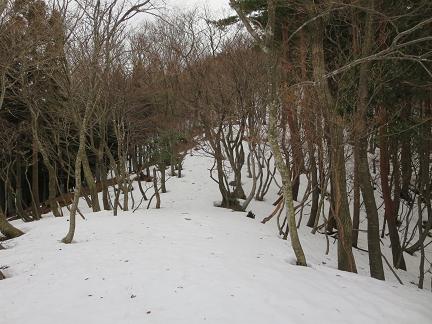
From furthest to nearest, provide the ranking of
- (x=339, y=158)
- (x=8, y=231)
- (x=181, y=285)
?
1. (x=8, y=231)
2. (x=339, y=158)
3. (x=181, y=285)

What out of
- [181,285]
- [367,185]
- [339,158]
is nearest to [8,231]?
[181,285]

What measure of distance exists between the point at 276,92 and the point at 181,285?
3865mm

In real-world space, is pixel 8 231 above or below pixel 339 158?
below

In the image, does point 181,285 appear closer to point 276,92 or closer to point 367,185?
point 276,92

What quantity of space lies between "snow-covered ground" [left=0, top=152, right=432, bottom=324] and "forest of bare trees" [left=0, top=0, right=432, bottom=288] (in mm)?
1074

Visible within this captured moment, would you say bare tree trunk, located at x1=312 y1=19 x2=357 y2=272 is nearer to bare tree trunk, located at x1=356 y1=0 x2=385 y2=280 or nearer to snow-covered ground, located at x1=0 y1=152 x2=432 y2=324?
bare tree trunk, located at x1=356 y1=0 x2=385 y2=280

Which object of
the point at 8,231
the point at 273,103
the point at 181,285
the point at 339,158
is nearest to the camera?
the point at 181,285

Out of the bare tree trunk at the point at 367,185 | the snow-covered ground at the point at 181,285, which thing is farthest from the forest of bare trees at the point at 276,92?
the snow-covered ground at the point at 181,285

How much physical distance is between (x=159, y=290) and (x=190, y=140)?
1450cm

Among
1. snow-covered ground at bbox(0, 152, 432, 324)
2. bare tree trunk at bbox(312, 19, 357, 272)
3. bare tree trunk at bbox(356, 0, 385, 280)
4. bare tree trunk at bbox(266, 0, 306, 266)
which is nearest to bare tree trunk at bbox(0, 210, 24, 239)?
snow-covered ground at bbox(0, 152, 432, 324)

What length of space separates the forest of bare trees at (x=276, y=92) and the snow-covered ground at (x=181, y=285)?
42.3 inches

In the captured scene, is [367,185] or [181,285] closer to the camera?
[181,285]

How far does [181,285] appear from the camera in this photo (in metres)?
5.38

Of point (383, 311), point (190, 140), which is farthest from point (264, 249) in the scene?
point (190, 140)
